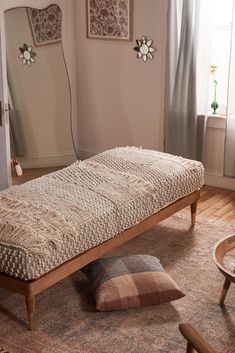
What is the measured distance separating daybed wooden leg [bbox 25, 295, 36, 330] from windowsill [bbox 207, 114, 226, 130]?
2.65 meters

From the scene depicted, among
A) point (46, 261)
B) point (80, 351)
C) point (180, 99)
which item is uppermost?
point (180, 99)

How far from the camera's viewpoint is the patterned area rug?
123 inches

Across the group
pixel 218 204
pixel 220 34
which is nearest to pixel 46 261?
pixel 218 204

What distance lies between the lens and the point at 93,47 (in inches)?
229

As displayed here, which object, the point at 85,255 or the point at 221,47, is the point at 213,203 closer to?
the point at 221,47

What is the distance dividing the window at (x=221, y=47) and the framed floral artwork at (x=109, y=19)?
750 millimetres

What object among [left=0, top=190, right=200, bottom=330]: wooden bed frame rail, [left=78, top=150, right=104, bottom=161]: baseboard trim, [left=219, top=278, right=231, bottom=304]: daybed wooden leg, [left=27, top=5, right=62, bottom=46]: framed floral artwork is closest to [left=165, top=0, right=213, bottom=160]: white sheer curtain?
[left=78, top=150, right=104, bottom=161]: baseboard trim

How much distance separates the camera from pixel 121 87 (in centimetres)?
576

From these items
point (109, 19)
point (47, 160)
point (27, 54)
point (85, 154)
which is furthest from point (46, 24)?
point (85, 154)

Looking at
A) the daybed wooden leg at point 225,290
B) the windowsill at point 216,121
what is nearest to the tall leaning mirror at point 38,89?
the windowsill at point 216,121

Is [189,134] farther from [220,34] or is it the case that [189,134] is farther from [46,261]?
[46,261]

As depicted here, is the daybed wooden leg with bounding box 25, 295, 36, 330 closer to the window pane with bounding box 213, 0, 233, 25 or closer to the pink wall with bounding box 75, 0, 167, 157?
the pink wall with bounding box 75, 0, 167, 157

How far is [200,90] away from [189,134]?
0.37 metres

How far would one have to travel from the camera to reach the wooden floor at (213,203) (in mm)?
4801
